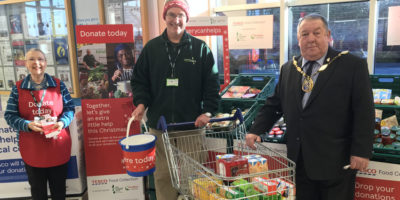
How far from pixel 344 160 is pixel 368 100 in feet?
1.32

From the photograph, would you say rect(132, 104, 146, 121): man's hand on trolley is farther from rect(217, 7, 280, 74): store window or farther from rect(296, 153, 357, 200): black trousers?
rect(217, 7, 280, 74): store window

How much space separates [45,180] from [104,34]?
145cm

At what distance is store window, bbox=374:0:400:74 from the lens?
11.6 feet

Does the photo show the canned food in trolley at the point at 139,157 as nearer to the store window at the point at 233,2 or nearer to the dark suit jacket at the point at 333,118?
the dark suit jacket at the point at 333,118

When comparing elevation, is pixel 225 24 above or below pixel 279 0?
→ below

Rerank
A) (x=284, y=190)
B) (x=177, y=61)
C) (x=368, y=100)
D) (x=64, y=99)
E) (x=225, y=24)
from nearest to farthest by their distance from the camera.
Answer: (x=284, y=190)
(x=368, y=100)
(x=177, y=61)
(x=64, y=99)
(x=225, y=24)

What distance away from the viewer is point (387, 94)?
9.71 feet

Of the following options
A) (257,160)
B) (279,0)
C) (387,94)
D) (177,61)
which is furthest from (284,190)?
(279,0)

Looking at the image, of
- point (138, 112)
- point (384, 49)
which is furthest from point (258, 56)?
point (138, 112)

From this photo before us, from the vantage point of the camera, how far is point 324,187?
2.10 m

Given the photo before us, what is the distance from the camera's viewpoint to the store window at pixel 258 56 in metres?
4.21

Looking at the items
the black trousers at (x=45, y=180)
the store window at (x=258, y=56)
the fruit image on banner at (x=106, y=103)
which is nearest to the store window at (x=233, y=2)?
the store window at (x=258, y=56)

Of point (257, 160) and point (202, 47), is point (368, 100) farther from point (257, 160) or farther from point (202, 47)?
point (202, 47)

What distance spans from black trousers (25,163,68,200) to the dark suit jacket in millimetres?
2070
